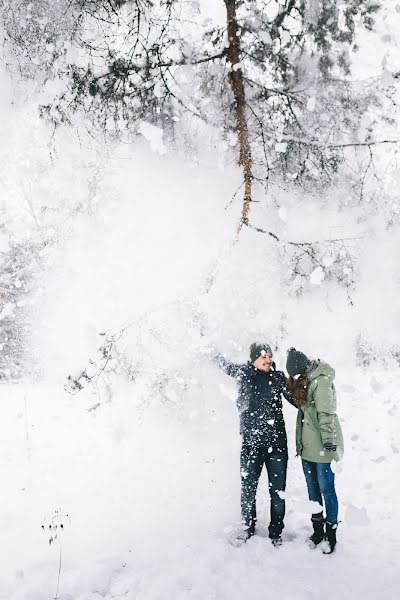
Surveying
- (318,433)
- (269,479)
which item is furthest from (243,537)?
(318,433)

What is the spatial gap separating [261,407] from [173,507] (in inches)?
75.3

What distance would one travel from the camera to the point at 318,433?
12.5 ft

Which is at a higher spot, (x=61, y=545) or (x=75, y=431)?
(x=75, y=431)

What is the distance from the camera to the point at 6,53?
16.5 ft

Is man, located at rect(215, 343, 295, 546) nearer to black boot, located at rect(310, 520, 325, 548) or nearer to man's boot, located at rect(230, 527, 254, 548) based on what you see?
man's boot, located at rect(230, 527, 254, 548)

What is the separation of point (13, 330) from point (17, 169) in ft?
20.2

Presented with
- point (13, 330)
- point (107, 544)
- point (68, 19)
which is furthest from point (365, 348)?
point (13, 330)

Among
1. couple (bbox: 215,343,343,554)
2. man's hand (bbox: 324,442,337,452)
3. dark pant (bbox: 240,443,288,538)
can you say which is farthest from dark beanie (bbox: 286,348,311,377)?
dark pant (bbox: 240,443,288,538)

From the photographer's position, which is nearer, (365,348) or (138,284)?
(138,284)

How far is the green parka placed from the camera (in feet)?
12.1

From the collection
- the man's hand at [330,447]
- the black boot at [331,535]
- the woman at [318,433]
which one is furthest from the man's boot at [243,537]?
the man's hand at [330,447]

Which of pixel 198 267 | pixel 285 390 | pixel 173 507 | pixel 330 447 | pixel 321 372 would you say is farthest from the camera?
pixel 198 267

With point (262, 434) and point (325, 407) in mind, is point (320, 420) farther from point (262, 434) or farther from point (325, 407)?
point (262, 434)

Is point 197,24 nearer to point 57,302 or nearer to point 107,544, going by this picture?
point 107,544
